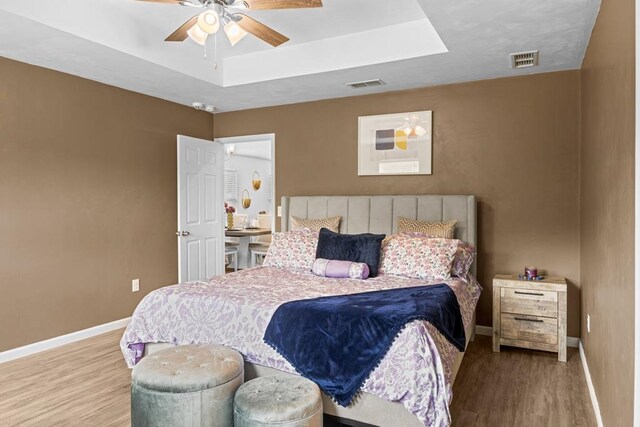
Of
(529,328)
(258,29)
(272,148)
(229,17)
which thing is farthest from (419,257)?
(272,148)

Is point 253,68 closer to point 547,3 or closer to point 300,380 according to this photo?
point 547,3

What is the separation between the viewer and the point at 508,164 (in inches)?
162

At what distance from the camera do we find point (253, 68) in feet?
14.3

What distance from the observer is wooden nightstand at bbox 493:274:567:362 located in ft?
11.6

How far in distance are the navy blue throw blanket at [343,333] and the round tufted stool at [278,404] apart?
175 millimetres

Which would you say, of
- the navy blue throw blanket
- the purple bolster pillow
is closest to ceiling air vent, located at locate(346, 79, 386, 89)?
the purple bolster pillow

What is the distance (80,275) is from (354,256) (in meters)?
2.65

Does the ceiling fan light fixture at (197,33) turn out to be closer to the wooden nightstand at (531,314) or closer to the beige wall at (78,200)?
the beige wall at (78,200)

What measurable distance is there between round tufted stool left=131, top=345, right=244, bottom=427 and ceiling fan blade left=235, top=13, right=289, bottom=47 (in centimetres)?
208

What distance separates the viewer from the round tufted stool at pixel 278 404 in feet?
6.58

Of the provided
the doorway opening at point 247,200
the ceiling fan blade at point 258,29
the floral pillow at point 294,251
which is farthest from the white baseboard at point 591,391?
the doorway opening at point 247,200

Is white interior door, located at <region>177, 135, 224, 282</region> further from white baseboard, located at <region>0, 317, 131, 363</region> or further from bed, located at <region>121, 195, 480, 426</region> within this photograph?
bed, located at <region>121, 195, 480, 426</region>

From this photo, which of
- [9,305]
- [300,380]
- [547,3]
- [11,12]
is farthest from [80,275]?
[547,3]

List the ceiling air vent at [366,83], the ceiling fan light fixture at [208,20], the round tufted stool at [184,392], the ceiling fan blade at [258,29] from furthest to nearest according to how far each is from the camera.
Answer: the ceiling air vent at [366,83] < the ceiling fan blade at [258,29] < the ceiling fan light fixture at [208,20] < the round tufted stool at [184,392]
